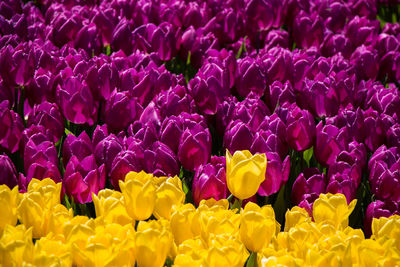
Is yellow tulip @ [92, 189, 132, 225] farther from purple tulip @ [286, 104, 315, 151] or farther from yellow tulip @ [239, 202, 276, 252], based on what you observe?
purple tulip @ [286, 104, 315, 151]

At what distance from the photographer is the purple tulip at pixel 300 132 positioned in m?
2.38

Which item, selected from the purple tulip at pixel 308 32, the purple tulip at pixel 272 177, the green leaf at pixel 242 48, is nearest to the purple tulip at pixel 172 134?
the purple tulip at pixel 272 177

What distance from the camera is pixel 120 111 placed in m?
2.50

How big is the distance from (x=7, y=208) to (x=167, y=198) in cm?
46

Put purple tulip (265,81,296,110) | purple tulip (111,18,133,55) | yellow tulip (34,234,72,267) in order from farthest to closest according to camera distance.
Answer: purple tulip (111,18,133,55) → purple tulip (265,81,296,110) → yellow tulip (34,234,72,267)

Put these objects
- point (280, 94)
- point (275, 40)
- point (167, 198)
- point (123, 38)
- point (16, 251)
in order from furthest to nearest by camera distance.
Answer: point (275, 40), point (123, 38), point (280, 94), point (167, 198), point (16, 251)

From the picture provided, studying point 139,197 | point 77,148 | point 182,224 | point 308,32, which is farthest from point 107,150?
point 308,32

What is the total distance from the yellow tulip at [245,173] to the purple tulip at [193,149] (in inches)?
9.2

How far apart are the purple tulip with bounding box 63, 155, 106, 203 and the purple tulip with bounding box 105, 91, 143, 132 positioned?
0.41m

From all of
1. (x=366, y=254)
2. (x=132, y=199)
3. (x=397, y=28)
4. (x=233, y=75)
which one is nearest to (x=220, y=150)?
(x=233, y=75)

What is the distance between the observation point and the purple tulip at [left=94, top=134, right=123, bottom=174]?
86.4 inches

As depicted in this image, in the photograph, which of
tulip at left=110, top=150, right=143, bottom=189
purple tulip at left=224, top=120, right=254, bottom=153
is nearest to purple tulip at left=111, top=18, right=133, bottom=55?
purple tulip at left=224, top=120, right=254, bottom=153

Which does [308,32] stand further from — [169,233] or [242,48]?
[169,233]

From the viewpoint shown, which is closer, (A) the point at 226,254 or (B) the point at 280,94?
(A) the point at 226,254
